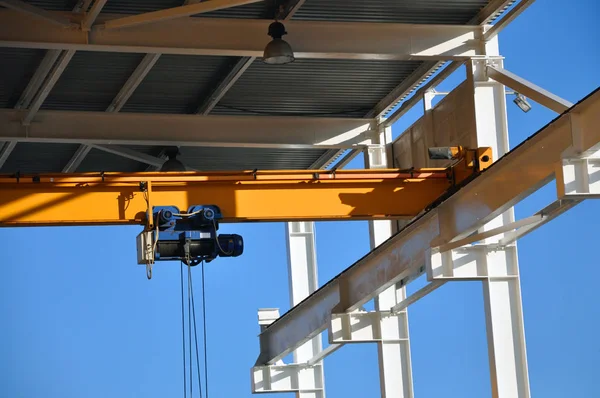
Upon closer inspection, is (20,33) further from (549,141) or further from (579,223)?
(579,223)

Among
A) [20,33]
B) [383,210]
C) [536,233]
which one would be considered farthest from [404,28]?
[536,233]

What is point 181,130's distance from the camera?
22.7 meters

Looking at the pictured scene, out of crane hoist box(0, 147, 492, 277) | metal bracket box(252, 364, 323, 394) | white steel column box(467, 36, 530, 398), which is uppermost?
crane hoist box(0, 147, 492, 277)

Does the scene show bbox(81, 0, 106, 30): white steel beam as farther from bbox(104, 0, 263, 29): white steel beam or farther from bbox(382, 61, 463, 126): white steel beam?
bbox(382, 61, 463, 126): white steel beam

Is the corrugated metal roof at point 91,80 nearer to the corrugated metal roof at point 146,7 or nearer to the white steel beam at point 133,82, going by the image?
the white steel beam at point 133,82

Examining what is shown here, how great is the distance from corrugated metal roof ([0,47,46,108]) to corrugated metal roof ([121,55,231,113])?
7.13ft

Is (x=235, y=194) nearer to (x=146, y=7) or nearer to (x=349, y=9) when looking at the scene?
(x=146, y=7)

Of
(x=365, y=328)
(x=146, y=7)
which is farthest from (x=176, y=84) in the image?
(x=365, y=328)

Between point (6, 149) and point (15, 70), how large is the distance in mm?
4299

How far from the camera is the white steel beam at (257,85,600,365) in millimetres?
13594

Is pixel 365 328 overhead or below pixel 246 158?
below

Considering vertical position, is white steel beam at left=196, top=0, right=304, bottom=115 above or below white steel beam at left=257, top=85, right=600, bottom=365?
above

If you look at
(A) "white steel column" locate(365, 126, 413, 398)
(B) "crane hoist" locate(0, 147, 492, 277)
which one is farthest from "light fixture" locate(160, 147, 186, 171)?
(B) "crane hoist" locate(0, 147, 492, 277)

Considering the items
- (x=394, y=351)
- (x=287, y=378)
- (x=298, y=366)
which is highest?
(x=394, y=351)
